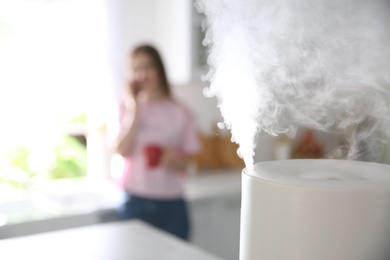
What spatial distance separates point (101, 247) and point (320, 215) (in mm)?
707

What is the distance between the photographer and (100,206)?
234 centimetres

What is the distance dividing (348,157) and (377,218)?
210mm

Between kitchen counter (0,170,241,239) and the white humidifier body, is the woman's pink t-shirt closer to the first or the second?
kitchen counter (0,170,241,239)

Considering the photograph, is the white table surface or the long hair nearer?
the white table surface

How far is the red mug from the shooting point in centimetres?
214

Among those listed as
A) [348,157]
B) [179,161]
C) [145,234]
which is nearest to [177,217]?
[179,161]

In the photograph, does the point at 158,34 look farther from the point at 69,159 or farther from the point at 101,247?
the point at 101,247

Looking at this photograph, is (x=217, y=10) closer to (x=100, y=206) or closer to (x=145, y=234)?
(x=145, y=234)

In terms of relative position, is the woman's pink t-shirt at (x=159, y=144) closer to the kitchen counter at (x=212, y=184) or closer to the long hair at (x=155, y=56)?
the long hair at (x=155, y=56)

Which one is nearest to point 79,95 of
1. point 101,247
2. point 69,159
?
point 69,159

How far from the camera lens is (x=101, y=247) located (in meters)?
1.14

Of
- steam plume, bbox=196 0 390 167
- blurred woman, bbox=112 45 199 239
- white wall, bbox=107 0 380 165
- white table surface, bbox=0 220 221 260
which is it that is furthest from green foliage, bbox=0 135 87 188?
steam plume, bbox=196 0 390 167

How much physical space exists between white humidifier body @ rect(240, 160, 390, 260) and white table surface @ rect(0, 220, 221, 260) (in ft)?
1.76

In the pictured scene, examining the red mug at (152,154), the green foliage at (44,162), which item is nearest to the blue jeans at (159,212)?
the red mug at (152,154)
